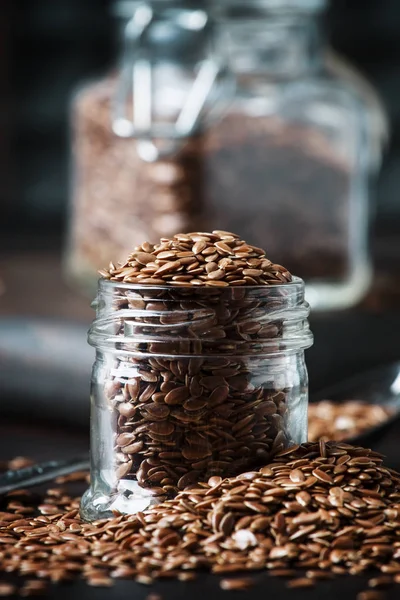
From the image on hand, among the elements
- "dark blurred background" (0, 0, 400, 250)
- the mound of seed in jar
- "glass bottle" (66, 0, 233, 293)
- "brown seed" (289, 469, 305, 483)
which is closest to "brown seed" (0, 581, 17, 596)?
the mound of seed in jar

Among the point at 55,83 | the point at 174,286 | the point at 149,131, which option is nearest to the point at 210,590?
the point at 174,286

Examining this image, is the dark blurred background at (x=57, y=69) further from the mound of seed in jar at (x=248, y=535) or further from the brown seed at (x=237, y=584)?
the brown seed at (x=237, y=584)

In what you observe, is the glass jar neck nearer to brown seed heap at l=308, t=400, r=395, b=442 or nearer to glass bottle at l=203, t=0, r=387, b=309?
glass bottle at l=203, t=0, r=387, b=309

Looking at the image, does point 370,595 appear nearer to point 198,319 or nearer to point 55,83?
point 198,319

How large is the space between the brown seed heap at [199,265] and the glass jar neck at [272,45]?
2.87ft

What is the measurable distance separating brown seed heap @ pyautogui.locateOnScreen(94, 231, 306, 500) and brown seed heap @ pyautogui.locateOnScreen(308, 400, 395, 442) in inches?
12.5

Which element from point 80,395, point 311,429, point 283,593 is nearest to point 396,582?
point 283,593

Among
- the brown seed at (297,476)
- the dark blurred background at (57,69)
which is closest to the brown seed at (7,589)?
the brown seed at (297,476)

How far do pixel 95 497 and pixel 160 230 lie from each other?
2.50 feet

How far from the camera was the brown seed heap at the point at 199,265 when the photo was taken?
39.3 inches

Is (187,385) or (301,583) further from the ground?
(187,385)

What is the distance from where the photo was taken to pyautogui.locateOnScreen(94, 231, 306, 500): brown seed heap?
98 cm

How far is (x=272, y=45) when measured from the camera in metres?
1.90

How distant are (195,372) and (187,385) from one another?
13mm
